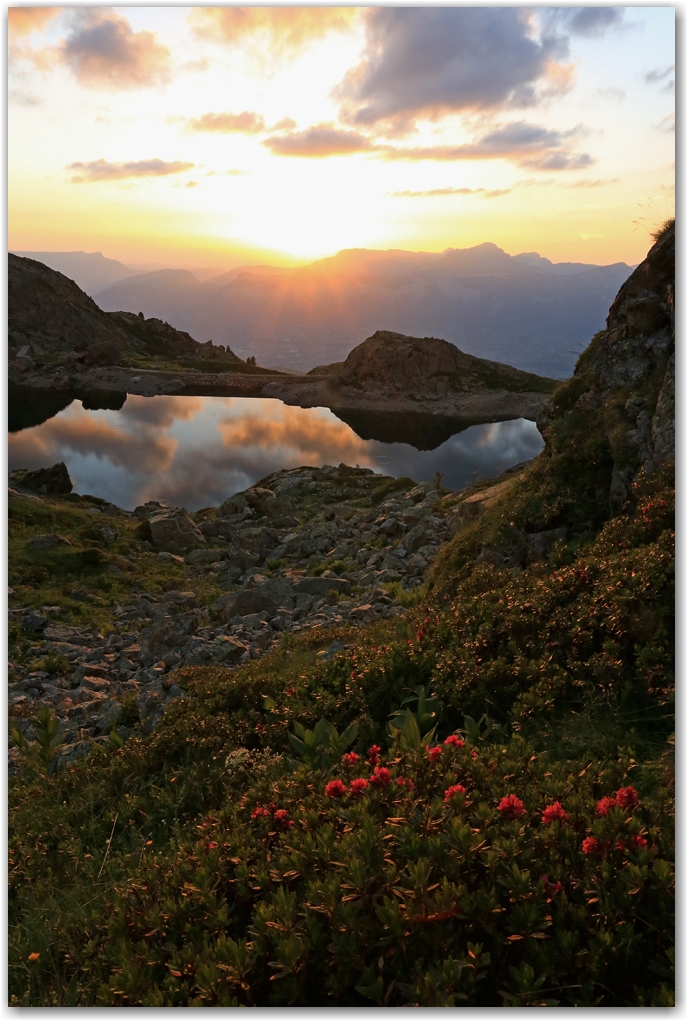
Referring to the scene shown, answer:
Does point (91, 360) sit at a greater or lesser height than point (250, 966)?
greater

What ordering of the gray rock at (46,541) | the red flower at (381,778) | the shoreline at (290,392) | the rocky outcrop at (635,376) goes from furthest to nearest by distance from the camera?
the shoreline at (290,392) < the gray rock at (46,541) < the rocky outcrop at (635,376) < the red flower at (381,778)

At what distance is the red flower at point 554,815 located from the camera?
3646 millimetres

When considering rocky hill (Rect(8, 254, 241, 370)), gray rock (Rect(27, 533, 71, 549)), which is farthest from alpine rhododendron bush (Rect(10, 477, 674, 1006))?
rocky hill (Rect(8, 254, 241, 370))

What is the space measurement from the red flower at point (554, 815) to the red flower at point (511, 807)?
5.0 inches

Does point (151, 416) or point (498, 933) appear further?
point (151, 416)

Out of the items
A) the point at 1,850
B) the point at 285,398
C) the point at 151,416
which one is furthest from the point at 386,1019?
the point at 285,398

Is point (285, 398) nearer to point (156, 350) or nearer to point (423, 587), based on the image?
point (156, 350)

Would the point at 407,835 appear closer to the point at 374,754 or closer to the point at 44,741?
the point at 374,754

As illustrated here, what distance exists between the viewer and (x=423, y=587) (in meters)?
13.6

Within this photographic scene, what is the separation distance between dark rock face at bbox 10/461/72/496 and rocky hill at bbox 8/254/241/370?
9722cm

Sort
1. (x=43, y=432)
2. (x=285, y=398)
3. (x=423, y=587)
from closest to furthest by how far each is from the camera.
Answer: (x=423, y=587), (x=43, y=432), (x=285, y=398)

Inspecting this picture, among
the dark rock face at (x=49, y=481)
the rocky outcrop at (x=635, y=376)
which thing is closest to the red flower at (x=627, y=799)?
the rocky outcrop at (x=635, y=376)

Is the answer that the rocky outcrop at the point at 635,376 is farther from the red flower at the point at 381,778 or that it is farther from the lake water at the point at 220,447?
the lake water at the point at 220,447

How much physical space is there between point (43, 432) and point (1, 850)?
8083 centimetres
